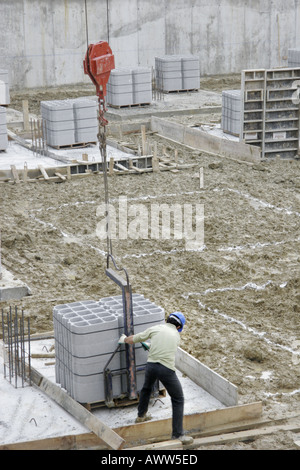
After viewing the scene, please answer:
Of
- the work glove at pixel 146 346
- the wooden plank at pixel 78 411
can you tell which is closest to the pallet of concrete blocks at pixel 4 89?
the wooden plank at pixel 78 411

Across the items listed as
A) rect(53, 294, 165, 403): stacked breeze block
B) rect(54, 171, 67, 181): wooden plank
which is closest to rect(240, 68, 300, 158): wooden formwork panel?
rect(54, 171, 67, 181): wooden plank

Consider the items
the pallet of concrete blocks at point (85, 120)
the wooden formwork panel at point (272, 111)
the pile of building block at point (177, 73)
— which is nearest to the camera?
the wooden formwork panel at point (272, 111)

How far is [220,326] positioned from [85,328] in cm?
321

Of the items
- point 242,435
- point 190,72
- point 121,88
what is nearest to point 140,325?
point 242,435

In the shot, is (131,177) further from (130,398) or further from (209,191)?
(130,398)

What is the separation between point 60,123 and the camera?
69.6ft

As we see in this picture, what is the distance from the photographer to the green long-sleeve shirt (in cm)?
838

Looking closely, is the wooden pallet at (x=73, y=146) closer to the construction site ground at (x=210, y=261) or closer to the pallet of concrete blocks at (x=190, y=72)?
the construction site ground at (x=210, y=261)

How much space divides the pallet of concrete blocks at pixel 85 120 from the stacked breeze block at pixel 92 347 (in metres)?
12.7

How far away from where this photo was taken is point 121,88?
2658 cm

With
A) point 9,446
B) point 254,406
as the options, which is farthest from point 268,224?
point 9,446

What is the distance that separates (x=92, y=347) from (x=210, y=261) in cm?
549

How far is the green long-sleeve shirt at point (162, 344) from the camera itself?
838 centimetres

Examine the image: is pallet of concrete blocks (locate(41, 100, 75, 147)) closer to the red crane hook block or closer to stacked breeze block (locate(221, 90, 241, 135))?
stacked breeze block (locate(221, 90, 241, 135))
